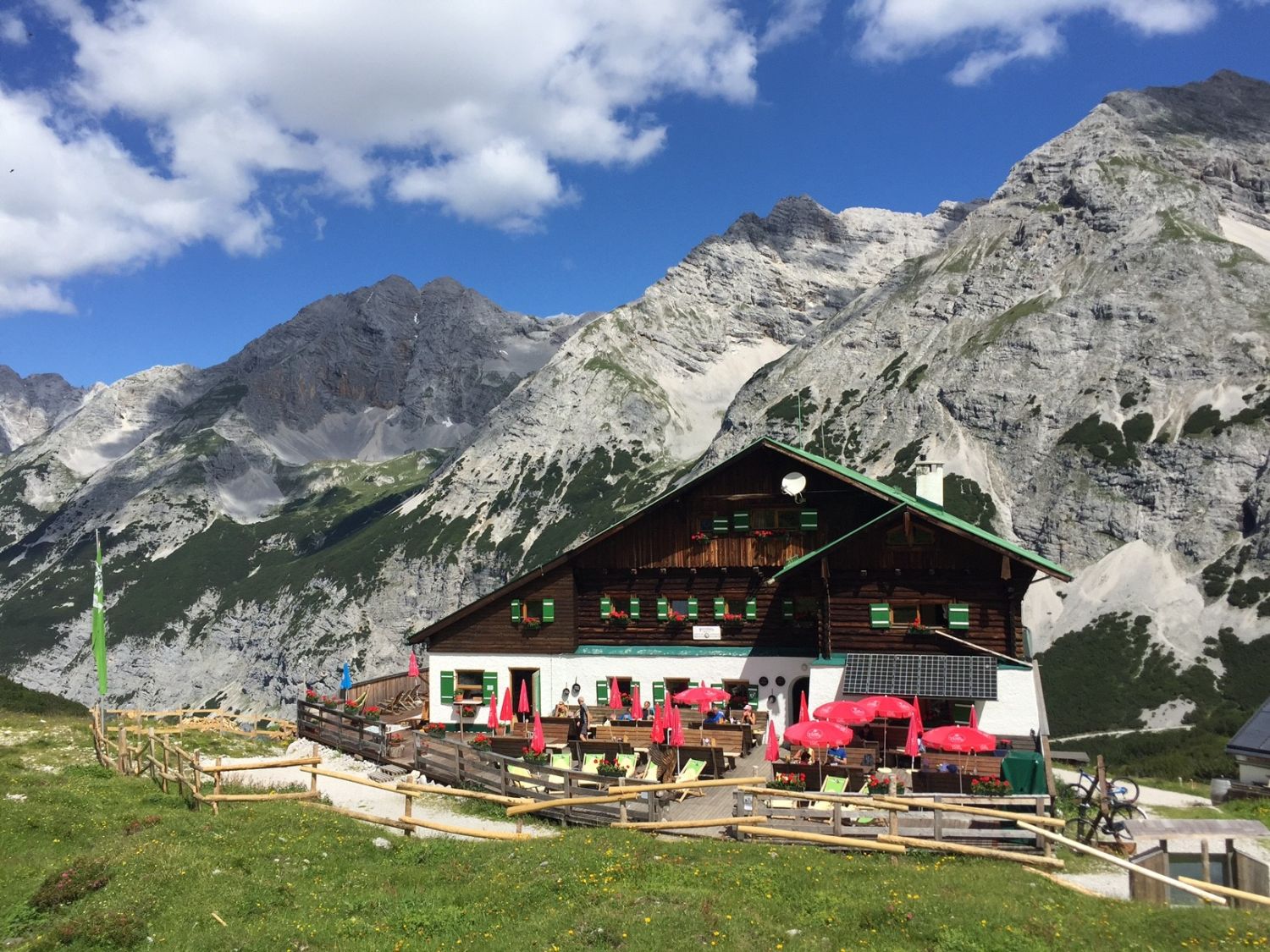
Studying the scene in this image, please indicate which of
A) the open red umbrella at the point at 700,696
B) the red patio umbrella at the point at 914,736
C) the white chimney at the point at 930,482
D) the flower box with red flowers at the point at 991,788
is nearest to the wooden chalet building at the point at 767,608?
the white chimney at the point at 930,482

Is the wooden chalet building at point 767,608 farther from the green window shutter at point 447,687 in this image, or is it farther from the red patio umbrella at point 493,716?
the red patio umbrella at point 493,716

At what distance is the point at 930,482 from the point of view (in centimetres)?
4103

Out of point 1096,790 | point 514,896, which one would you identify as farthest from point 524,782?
point 1096,790

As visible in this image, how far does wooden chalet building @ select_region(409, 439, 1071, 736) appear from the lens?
99.0ft

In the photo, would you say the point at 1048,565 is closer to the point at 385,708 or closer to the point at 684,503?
the point at 684,503

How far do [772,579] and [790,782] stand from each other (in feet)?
43.6

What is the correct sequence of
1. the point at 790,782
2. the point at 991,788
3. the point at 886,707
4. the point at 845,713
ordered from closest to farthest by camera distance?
the point at 991,788
the point at 790,782
the point at 845,713
the point at 886,707

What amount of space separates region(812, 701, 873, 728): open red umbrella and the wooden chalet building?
5.65m

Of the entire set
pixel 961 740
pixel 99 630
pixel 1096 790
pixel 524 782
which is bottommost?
pixel 1096 790

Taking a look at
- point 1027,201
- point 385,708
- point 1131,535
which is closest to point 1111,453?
point 1131,535

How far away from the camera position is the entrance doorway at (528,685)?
35906 mm

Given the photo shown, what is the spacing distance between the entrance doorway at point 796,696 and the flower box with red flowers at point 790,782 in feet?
38.2

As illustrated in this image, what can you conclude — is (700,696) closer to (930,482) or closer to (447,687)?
(447,687)

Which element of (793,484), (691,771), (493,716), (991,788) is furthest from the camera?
(793,484)
